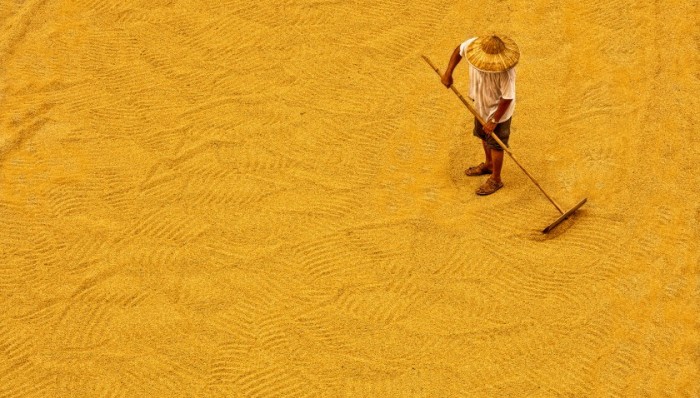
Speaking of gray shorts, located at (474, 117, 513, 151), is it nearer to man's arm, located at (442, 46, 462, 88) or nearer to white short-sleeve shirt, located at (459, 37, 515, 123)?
white short-sleeve shirt, located at (459, 37, 515, 123)

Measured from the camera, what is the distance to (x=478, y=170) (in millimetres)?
6414

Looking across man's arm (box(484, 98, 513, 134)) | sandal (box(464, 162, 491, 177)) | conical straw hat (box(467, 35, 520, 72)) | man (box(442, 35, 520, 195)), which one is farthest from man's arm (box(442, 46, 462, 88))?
sandal (box(464, 162, 491, 177))

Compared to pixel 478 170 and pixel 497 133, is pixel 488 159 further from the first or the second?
pixel 497 133

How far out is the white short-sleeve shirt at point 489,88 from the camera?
18.2 ft

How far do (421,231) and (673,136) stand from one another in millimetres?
2290

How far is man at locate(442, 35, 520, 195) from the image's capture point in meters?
5.46

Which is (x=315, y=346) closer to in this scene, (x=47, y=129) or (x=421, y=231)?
(x=421, y=231)

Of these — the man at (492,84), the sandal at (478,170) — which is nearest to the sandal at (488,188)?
the man at (492,84)

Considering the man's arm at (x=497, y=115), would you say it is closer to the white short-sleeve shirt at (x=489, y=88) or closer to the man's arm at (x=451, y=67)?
the white short-sleeve shirt at (x=489, y=88)

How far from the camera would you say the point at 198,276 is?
18.9 feet

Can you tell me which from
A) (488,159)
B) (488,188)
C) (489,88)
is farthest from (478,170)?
(489,88)

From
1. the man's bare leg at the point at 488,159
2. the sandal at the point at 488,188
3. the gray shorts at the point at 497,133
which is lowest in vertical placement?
the sandal at the point at 488,188

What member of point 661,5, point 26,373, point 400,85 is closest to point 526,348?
point 400,85

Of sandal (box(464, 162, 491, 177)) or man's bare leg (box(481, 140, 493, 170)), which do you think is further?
sandal (box(464, 162, 491, 177))
